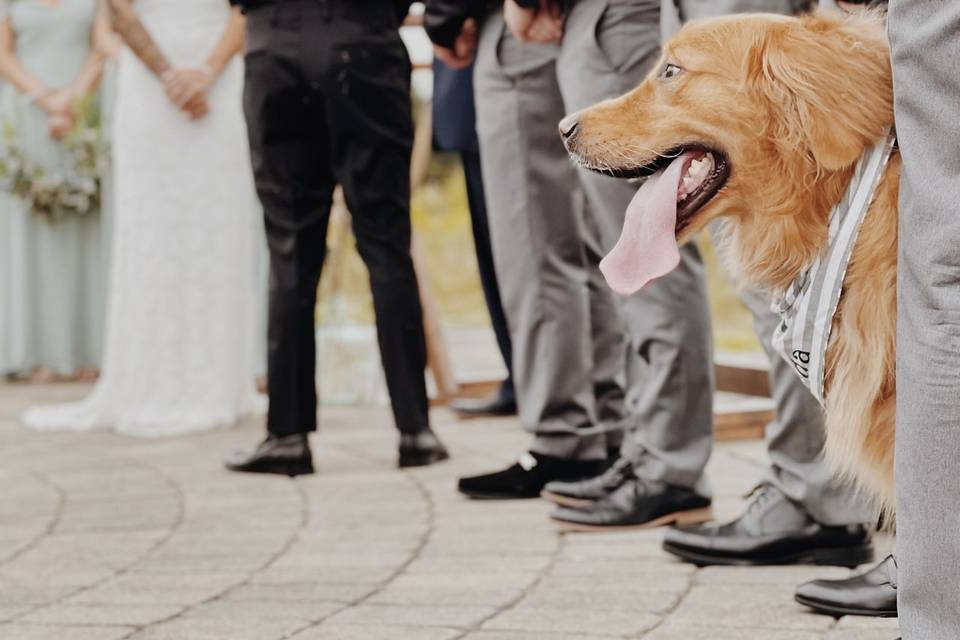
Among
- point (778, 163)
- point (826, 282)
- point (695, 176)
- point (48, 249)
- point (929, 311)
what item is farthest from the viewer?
point (48, 249)

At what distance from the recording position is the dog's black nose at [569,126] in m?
2.39

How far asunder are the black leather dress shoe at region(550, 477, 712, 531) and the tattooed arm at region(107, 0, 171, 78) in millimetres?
2900

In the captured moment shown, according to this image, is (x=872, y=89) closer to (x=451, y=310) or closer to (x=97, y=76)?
(x=97, y=76)

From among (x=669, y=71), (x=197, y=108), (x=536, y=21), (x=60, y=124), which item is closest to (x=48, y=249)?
(x=60, y=124)

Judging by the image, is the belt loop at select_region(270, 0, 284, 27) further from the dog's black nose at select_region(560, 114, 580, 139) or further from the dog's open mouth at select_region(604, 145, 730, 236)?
the dog's open mouth at select_region(604, 145, 730, 236)

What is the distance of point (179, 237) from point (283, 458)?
1.70 m

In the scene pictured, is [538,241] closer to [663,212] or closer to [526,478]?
[526,478]

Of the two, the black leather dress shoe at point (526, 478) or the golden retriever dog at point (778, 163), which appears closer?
the golden retriever dog at point (778, 163)

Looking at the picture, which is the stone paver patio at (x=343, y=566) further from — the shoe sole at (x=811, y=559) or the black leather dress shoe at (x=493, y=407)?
the black leather dress shoe at (x=493, y=407)

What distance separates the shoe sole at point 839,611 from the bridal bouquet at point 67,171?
5.47 meters

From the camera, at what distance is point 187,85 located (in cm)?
522

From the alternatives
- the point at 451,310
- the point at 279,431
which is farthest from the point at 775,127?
the point at 451,310

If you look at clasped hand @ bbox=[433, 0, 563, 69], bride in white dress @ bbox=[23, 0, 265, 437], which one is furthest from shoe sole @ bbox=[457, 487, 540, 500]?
bride in white dress @ bbox=[23, 0, 265, 437]

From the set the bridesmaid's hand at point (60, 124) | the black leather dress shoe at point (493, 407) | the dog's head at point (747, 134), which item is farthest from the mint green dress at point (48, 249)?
the dog's head at point (747, 134)
